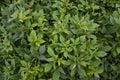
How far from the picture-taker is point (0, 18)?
255cm

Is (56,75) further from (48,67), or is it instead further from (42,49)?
(42,49)

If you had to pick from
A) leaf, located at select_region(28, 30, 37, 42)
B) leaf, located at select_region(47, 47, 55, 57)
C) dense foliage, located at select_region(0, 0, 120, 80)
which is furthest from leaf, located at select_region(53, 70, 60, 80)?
leaf, located at select_region(28, 30, 37, 42)

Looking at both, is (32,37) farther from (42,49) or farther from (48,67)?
(48,67)

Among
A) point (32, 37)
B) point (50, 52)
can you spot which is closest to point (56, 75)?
point (50, 52)

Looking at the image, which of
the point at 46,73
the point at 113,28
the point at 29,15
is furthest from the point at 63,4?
the point at 46,73

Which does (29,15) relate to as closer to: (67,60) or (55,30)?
(55,30)

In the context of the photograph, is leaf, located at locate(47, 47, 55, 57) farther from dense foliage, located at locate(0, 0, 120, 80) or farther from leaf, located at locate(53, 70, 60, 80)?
leaf, located at locate(53, 70, 60, 80)

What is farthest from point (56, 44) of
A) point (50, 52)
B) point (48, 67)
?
point (48, 67)

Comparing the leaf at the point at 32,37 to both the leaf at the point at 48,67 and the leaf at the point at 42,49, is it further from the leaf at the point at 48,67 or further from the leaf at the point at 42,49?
the leaf at the point at 48,67

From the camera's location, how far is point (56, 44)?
2240mm

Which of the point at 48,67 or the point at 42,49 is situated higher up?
the point at 42,49

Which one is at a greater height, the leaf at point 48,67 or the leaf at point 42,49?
the leaf at point 42,49

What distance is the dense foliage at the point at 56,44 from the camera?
2.24 m

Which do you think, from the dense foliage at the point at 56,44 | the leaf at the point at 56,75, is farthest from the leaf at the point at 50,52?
the leaf at the point at 56,75
